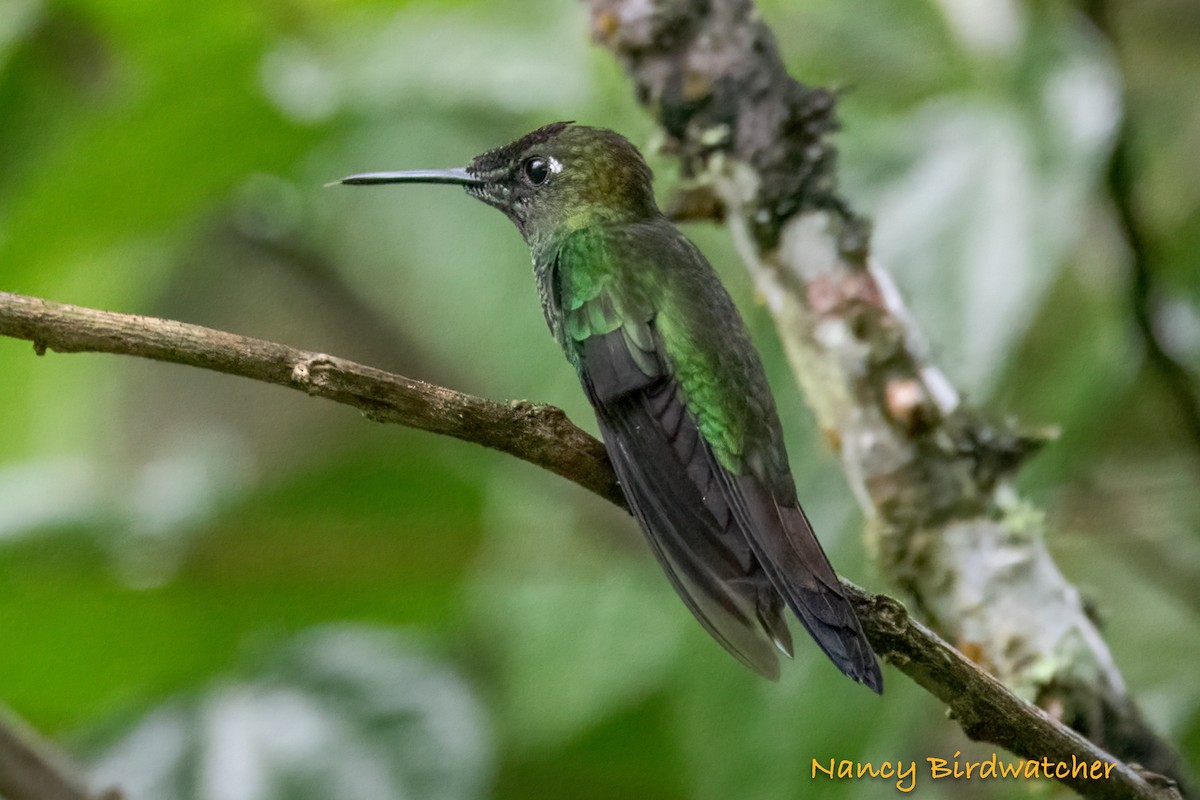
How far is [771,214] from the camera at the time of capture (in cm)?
192

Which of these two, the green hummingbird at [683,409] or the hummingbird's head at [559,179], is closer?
the green hummingbird at [683,409]

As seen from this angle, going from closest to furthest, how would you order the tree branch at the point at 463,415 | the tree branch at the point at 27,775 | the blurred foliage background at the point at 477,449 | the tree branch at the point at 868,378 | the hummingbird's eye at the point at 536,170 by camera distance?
1. the tree branch at the point at 463,415
2. the tree branch at the point at 868,378
3. the tree branch at the point at 27,775
4. the hummingbird's eye at the point at 536,170
5. the blurred foliage background at the point at 477,449

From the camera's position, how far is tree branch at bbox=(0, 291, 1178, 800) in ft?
4.22

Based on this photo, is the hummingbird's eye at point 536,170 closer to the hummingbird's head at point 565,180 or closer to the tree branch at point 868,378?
the hummingbird's head at point 565,180

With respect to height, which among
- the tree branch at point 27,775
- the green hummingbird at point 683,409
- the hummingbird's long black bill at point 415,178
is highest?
the hummingbird's long black bill at point 415,178

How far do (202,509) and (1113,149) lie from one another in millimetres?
2006

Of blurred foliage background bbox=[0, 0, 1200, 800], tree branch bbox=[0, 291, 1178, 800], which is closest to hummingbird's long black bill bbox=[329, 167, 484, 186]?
blurred foliage background bbox=[0, 0, 1200, 800]

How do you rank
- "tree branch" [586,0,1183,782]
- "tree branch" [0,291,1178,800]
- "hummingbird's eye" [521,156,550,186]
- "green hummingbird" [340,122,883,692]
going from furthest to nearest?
"hummingbird's eye" [521,156,550,186]
"tree branch" [586,0,1183,782]
"green hummingbird" [340,122,883,692]
"tree branch" [0,291,1178,800]

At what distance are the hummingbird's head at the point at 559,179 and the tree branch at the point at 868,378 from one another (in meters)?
0.12

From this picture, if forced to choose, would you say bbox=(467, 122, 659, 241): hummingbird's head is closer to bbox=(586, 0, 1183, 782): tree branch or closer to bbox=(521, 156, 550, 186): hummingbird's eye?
bbox=(521, 156, 550, 186): hummingbird's eye

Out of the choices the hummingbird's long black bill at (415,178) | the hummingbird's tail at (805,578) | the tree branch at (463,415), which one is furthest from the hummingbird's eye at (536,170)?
the tree branch at (463,415)

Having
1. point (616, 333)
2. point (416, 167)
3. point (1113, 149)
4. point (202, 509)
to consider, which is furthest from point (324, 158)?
point (1113, 149)

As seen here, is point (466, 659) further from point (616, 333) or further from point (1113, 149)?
point (1113, 149)

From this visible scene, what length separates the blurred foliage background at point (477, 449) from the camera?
2.46 m
